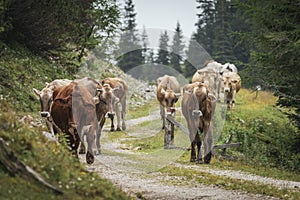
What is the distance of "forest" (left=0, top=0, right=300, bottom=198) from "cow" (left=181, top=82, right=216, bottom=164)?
1477mm

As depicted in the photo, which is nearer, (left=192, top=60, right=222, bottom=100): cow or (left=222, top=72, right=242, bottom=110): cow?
(left=222, top=72, right=242, bottom=110): cow

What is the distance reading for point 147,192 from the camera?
10797 mm

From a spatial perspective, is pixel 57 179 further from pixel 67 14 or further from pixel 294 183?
pixel 294 183

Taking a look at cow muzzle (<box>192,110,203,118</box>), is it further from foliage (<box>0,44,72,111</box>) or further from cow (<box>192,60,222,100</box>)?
cow (<box>192,60,222,100</box>)

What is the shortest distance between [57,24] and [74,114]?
6.31 meters

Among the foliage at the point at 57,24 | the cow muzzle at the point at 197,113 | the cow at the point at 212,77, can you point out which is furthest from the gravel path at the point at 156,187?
the cow at the point at 212,77

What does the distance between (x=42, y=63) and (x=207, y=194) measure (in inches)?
586

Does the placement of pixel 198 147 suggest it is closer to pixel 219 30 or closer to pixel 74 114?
pixel 74 114

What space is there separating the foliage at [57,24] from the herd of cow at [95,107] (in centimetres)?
210

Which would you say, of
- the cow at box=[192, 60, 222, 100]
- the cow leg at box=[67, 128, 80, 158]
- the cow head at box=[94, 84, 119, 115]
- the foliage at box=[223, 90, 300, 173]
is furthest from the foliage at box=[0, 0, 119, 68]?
the cow at box=[192, 60, 222, 100]

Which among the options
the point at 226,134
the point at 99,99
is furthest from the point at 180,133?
the point at 99,99

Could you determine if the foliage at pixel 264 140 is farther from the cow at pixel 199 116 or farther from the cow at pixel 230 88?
the cow at pixel 199 116

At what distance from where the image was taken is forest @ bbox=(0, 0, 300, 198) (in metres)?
11.9

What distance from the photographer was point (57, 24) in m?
17.2
